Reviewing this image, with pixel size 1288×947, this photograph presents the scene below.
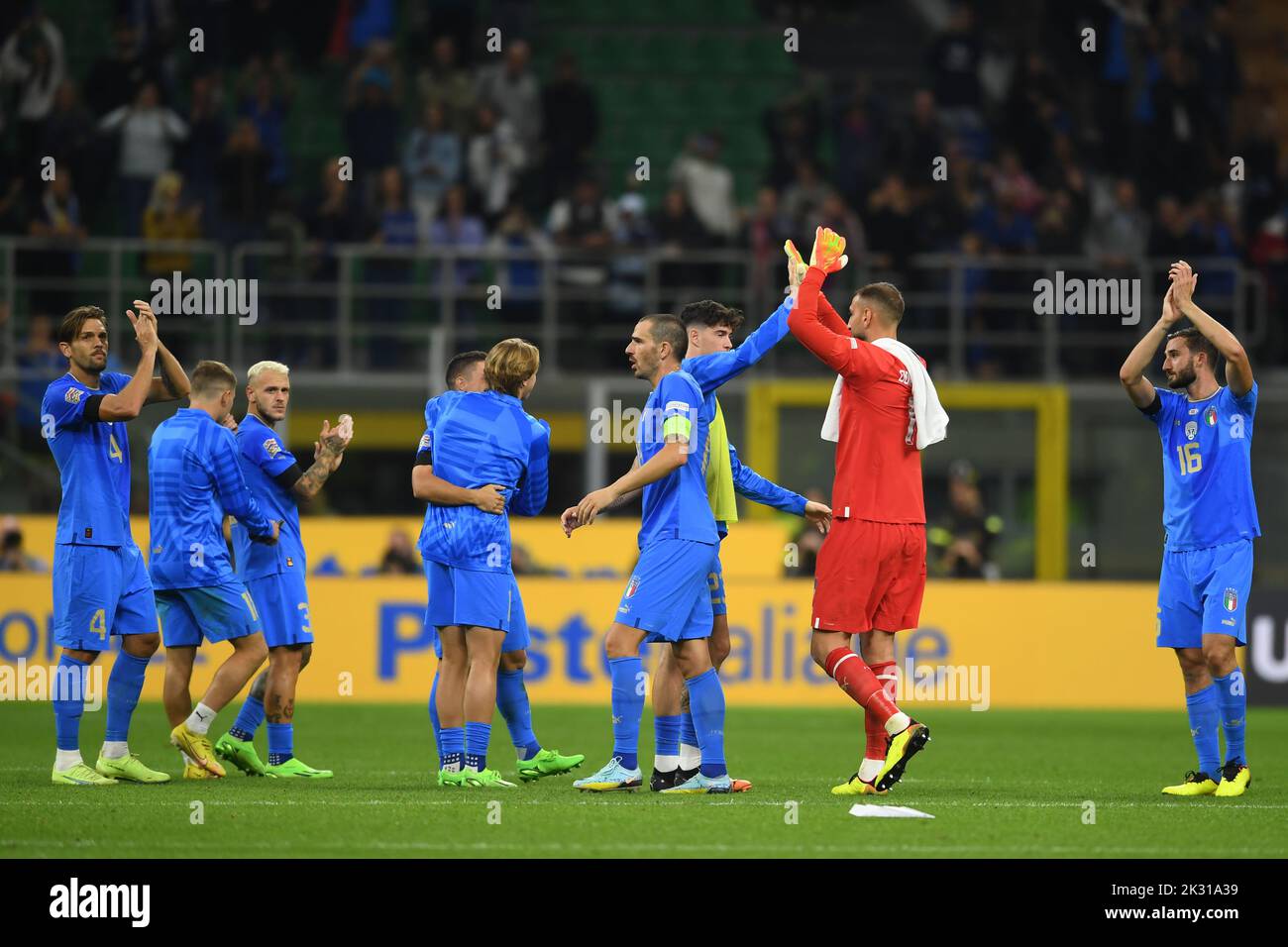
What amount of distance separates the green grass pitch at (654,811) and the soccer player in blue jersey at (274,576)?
10.6 inches

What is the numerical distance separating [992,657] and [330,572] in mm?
6061

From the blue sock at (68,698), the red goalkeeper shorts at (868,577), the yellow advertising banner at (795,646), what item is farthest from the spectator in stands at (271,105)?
the red goalkeeper shorts at (868,577)

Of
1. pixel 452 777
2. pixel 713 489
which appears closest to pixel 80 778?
pixel 452 777

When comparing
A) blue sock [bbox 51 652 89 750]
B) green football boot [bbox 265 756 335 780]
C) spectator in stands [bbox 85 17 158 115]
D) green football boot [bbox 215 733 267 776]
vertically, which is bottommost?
green football boot [bbox 265 756 335 780]

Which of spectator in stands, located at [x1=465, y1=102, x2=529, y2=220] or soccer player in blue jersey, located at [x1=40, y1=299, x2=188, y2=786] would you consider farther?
spectator in stands, located at [x1=465, y1=102, x2=529, y2=220]

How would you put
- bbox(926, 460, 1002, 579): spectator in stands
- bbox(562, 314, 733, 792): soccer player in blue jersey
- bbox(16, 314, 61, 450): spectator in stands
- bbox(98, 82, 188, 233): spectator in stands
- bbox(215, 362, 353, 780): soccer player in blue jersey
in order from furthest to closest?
bbox(98, 82, 188, 233): spectator in stands
bbox(16, 314, 61, 450): spectator in stands
bbox(926, 460, 1002, 579): spectator in stands
bbox(215, 362, 353, 780): soccer player in blue jersey
bbox(562, 314, 733, 792): soccer player in blue jersey

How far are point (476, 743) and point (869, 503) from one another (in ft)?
7.20

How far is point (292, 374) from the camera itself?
20.3 metres

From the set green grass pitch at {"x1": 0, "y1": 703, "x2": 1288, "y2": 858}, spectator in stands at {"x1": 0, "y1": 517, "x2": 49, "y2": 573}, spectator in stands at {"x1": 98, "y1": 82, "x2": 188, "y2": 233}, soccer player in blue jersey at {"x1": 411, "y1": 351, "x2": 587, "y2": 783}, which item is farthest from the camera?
spectator in stands at {"x1": 98, "y1": 82, "x2": 188, "y2": 233}

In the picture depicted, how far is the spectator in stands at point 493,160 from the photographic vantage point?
22.0 meters

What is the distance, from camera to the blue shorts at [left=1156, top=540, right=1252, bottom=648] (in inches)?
Result: 365

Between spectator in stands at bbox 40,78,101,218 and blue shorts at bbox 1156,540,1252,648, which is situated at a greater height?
spectator in stands at bbox 40,78,101,218

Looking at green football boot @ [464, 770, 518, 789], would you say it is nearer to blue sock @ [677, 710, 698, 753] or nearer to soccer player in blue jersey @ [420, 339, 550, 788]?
soccer player in blue jersey @ [420, 339, 550, 788]

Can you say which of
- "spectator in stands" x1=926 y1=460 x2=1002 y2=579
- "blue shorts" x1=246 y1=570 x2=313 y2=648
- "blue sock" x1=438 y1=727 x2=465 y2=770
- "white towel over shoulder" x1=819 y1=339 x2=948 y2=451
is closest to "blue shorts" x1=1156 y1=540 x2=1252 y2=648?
"white towel over shoulder" x1=819 y1=339 x2=948 y2=451
